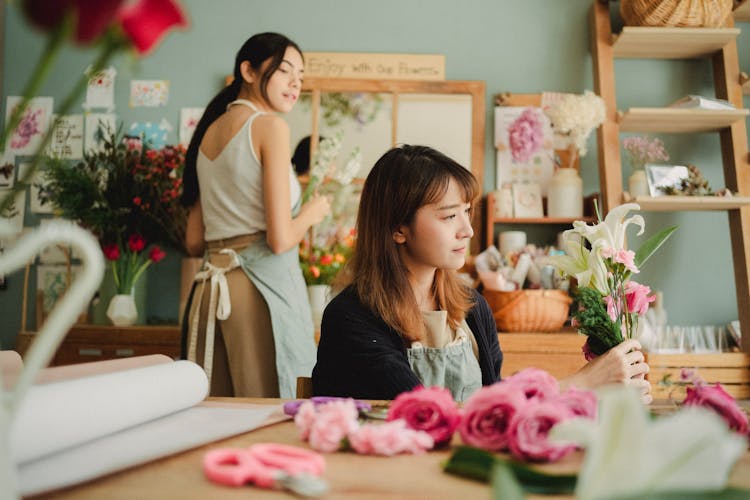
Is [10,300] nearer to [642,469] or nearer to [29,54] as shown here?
[29,54]

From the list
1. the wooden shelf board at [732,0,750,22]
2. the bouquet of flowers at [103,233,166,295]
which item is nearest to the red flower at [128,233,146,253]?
the bouquet of flowers at [103,233,166,295]

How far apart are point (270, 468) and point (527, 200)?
2.46m

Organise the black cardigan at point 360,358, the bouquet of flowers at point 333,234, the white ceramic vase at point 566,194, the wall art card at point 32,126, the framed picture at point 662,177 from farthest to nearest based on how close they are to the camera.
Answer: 1. the wall art card at point 32,126
2. the white ceramic vase at point 566,194
3. the framed picture at point 662,177
4. the bouquet of flowers at point 333,234
5. the black cardigan at point 360,358

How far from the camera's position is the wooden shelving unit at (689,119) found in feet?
8.46

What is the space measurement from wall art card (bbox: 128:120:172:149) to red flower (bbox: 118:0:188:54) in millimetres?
2789

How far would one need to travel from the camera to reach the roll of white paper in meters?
0.52

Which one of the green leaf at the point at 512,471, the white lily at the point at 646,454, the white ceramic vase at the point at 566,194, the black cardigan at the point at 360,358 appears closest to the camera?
the white lily at the point at 646,454

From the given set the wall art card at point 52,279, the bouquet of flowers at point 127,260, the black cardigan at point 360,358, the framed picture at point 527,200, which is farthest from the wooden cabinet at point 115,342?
the framed picture at point 527,200

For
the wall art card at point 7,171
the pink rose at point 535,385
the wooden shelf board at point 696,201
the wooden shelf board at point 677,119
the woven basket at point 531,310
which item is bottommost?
the pink rose at point 535,385

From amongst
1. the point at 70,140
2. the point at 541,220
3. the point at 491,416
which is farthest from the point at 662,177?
the point at 70,140

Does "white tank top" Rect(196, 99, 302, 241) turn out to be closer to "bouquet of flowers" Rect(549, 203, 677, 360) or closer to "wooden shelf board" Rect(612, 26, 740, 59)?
"bouquet of flowers" Rect(549, 203, 677, 360)

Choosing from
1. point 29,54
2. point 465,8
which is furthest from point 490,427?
point 29,54

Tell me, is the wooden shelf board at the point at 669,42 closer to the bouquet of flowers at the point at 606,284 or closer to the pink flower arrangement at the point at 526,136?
the pink flower arrangement at the point at 526,136

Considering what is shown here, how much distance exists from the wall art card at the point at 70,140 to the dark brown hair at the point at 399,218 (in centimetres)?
208
